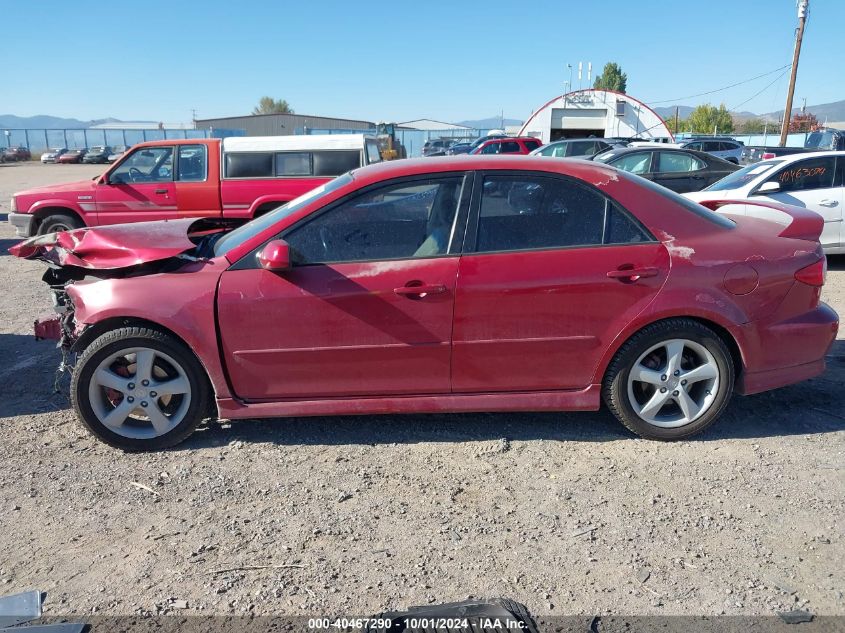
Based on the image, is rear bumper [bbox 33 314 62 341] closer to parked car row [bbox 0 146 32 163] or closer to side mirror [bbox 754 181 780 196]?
side mirror [bbox 754 181 780 196]

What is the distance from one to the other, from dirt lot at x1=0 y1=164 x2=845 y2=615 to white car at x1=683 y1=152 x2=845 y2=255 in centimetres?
466

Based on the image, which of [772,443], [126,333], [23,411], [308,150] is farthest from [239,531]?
[308,150]

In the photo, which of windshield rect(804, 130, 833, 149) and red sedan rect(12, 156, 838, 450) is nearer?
red sedan rect(12, 156, 838, 450)

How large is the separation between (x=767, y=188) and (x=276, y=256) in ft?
23.5

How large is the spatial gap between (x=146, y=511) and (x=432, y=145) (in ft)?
134

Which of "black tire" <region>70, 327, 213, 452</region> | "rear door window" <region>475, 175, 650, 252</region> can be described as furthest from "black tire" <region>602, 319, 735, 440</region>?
"black tire" <region>70, 327, 213, 452</region>

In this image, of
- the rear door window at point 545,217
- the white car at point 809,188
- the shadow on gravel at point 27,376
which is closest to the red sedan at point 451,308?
the rear door window at point 545,217

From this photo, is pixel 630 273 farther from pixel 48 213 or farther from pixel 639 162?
pixel 639 162

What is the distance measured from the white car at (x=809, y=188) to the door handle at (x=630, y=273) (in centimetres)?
499

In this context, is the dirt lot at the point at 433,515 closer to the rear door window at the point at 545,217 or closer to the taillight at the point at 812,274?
the taillight at the point at 812,274

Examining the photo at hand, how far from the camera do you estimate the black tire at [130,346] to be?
3699 mm

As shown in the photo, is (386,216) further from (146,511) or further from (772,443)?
(772,443)

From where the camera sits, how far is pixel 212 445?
3.93m

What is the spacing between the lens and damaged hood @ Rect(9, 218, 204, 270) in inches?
151
